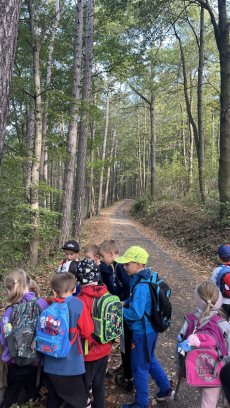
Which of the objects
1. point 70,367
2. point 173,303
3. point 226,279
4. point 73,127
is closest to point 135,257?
point 70,367

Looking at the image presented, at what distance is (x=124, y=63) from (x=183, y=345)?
14.2m

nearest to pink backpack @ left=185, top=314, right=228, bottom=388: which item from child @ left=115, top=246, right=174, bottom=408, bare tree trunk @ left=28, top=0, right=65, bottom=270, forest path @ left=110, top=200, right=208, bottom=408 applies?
child @ left=115, top=246, right=174, bottom=408

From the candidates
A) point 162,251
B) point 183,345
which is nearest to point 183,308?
point 183,345

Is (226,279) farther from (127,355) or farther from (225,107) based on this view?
(225,107)

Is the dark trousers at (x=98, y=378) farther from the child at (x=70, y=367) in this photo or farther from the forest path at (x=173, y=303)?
→ the forest path at (x=173, y=303)

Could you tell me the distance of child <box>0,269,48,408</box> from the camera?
2.37m

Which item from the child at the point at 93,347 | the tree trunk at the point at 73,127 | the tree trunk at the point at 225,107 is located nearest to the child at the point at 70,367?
the child at the point at 93,347

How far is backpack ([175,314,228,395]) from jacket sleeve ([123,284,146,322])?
1.77 ft

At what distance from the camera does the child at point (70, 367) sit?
7.16 ft

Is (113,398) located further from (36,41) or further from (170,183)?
(170,183)

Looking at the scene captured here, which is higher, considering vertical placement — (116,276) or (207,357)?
(116,276)

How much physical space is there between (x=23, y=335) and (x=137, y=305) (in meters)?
1.16

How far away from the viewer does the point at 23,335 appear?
2.29 meters

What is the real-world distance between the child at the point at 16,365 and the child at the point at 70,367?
33cm
